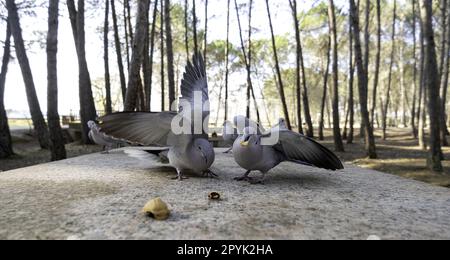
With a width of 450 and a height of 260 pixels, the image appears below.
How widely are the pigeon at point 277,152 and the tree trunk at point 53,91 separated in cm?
379

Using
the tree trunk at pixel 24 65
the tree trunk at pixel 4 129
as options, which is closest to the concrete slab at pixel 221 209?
the tree trunk at pixel 24 65

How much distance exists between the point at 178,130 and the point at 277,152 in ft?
2.54

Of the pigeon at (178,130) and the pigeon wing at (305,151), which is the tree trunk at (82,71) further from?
the pigeon wing at (305,151)

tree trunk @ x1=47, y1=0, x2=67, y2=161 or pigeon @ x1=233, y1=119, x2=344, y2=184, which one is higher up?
tree trunk @ x1=47, y1=0, x2=67, y2=161

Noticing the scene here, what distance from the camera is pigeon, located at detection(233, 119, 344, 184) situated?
202 cm

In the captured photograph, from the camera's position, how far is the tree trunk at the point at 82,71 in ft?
26.5

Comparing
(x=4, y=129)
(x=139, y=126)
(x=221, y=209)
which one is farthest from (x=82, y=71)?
(x=221, y=209)

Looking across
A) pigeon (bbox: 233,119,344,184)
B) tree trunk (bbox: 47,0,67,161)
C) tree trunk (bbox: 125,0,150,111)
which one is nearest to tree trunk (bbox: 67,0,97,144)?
tree trunk (bbox: 47,0,67,161)

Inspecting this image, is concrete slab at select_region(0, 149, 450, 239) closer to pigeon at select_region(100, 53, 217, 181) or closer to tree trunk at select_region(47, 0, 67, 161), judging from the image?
pigeon at select_region(100, 53, 217, 181)

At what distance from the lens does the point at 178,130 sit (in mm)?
2252

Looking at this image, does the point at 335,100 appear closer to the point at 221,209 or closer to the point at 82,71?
the point at 82,71

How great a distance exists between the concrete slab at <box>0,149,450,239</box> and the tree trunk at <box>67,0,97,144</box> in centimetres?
648
